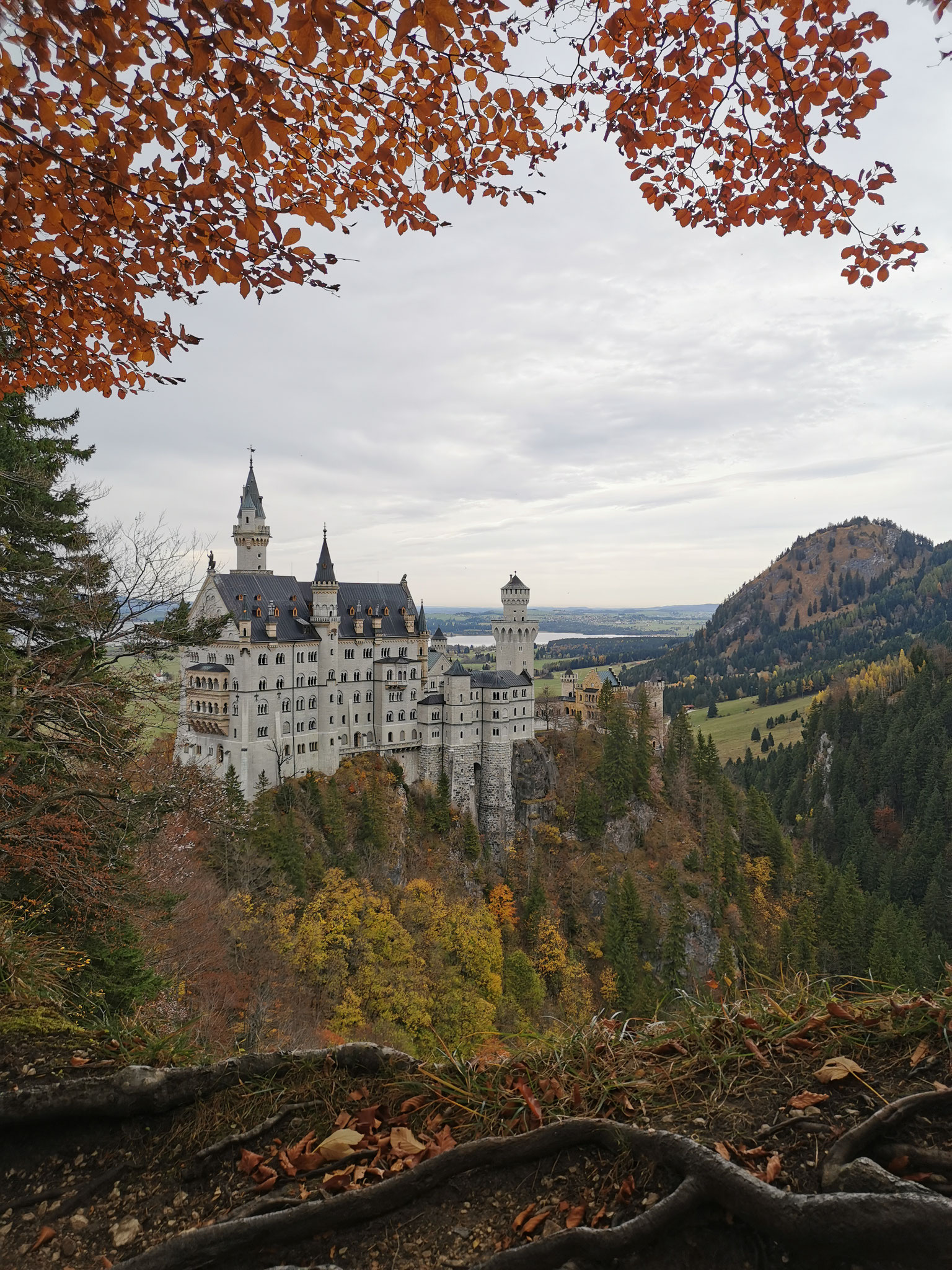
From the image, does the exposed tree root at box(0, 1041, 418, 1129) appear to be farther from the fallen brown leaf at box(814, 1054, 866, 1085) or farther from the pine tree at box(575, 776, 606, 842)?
the pine tree at box(575, 776, 606, 842)

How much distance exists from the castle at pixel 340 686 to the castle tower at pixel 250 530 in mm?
99

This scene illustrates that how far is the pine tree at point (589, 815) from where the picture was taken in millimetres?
58625

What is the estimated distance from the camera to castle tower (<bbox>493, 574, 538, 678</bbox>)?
63.1 meters

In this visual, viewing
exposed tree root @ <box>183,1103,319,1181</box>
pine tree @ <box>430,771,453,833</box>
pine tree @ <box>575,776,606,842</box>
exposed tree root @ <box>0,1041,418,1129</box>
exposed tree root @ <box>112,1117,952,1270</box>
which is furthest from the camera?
pine tree @ <box>575,776,606,842</box>

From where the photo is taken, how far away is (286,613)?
4938 centimetres

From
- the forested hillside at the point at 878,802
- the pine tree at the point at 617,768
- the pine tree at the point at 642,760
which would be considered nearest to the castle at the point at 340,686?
the pine tree at the point at 617,768

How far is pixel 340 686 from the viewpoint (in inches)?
2034

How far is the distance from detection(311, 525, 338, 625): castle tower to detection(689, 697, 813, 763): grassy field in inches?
4462

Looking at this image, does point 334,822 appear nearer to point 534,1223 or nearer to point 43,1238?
point 43,1238

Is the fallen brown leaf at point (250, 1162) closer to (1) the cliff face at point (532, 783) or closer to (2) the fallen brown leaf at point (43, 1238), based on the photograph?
(2) the fallen brown leaf at point (43, 1238)

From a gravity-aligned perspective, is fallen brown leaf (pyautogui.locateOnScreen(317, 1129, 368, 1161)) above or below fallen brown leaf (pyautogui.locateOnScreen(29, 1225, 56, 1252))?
above

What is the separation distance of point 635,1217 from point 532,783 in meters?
58.4

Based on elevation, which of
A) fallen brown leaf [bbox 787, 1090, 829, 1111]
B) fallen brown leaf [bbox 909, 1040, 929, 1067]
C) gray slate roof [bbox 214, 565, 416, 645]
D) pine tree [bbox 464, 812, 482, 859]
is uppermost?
gray slate roof [bbox 214, 565, 416, 645]

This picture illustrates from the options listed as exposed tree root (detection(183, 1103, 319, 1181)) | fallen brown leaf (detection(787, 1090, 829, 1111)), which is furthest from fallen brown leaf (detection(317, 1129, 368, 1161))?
fallen brown leaf (detection(787, 1090, 829, 1111))
